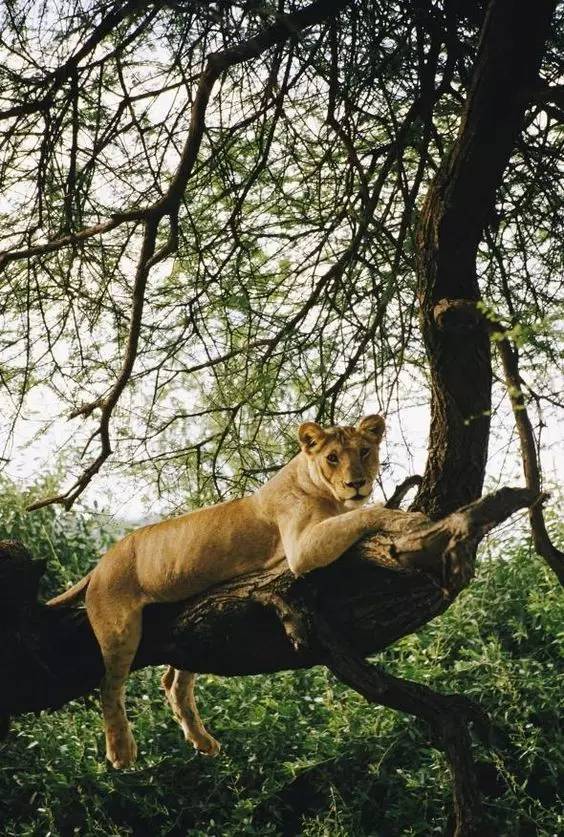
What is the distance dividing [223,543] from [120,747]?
1018 millimetres

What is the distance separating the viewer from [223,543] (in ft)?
14.5

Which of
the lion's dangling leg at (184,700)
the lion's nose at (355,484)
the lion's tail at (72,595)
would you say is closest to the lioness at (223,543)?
the lion's nose at (355,484)

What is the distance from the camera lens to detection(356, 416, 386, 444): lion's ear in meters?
4.35

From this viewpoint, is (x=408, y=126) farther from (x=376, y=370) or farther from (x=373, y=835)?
(x=373, y=835)

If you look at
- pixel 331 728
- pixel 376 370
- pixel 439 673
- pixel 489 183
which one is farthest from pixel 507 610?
pixel 489 183

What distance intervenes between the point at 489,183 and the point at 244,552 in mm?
1605

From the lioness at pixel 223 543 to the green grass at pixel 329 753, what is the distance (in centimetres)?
157

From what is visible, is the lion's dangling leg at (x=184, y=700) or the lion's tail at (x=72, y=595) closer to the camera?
the lion's tail at (x=72, y=595)

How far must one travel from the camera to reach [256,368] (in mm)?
5574

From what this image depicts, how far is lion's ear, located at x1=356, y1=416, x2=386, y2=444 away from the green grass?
217 centimetres

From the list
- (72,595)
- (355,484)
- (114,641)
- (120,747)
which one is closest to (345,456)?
(355,484)

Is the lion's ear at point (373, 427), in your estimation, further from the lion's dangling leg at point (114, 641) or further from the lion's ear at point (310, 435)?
the lion's dangling leg at point (114, 641)

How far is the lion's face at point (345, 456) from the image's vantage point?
419 centimetres

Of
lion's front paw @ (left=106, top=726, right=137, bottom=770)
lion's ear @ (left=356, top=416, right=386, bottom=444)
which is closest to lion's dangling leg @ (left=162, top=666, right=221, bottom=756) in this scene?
lion's front paw @ (left=106, top=726, right=137, bottom=770)
